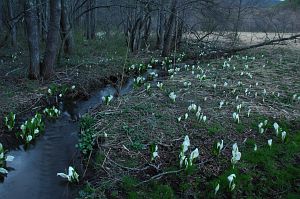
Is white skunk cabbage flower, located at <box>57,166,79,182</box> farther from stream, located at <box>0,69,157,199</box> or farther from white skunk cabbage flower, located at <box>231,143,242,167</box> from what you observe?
white skunk cabbage flower, located at <box>231,143,242,167</box>

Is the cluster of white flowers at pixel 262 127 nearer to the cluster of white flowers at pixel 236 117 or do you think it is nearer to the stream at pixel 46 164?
the cluster of white flowers at pixel 236 117

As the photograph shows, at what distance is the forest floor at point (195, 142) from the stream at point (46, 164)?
1.20 ft

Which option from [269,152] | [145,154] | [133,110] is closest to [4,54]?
[133,110]

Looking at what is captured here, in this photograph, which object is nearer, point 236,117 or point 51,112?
point 236,117

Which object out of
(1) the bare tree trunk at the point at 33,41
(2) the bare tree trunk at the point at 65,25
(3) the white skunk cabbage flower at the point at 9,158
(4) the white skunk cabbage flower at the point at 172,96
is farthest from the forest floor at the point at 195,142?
(2) the bare tree trunk at the point at 65,25

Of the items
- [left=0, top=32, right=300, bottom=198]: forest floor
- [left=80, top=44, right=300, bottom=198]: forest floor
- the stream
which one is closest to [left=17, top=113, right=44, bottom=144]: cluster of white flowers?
the stream

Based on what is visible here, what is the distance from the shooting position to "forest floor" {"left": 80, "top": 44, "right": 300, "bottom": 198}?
503cm

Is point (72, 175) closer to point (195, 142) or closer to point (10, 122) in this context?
point (195, 142)

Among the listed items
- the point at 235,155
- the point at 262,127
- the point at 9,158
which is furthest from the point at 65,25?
the point at 235,155

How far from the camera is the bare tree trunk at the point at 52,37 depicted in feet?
34.4

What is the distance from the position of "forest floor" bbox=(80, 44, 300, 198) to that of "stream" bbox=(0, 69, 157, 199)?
365mm

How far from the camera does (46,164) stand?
19.7 feet

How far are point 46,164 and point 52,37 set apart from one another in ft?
19.2

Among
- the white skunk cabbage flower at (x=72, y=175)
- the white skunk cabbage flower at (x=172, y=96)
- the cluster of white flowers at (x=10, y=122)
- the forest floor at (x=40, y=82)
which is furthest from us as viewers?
the white skunk cabbage flower at (x=172, y=96)
